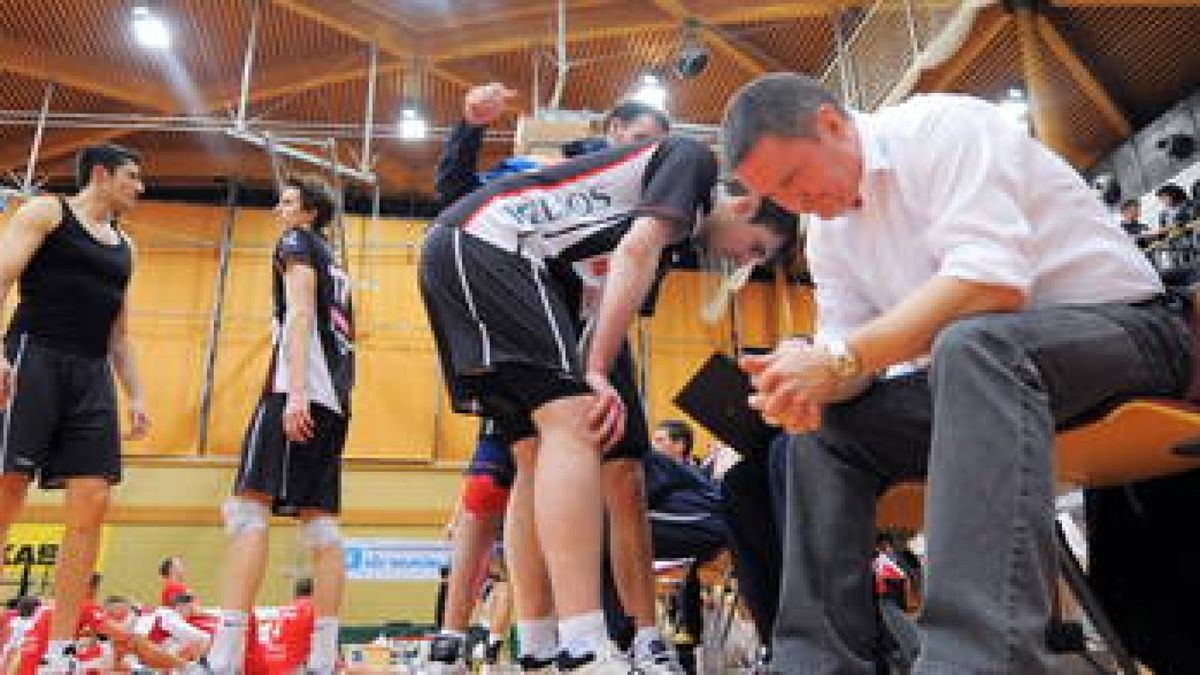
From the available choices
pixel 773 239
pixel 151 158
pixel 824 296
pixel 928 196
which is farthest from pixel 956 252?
pixel 151 158

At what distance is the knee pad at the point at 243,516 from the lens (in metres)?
2.66

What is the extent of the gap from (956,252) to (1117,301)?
274mm

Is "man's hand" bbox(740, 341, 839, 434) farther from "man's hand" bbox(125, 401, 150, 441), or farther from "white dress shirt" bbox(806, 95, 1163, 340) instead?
"man's hand" bbox(125, 401, 150, 441)

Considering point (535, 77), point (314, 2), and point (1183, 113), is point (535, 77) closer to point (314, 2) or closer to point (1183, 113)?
point (314, 2)

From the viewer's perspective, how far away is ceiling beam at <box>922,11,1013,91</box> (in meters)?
7.92

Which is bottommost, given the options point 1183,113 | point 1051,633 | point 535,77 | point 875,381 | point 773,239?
point 1051,633

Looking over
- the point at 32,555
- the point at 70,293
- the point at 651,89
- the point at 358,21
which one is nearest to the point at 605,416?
the point at 70,293

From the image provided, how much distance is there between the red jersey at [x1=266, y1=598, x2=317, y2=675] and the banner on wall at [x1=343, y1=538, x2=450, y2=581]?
6.49m

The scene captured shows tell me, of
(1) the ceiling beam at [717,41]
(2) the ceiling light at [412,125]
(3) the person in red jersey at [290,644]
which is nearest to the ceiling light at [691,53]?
(1) the ceiling beam at [717,41]

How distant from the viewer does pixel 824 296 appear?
5.19ft

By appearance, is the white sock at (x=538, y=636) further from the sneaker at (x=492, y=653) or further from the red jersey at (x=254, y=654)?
the red jersey at (x=254, y=654)

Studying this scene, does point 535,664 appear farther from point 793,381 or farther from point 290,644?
point 290,644

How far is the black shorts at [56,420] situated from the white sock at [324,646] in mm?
752

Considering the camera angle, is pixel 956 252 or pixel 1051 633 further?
pixel 956 252
